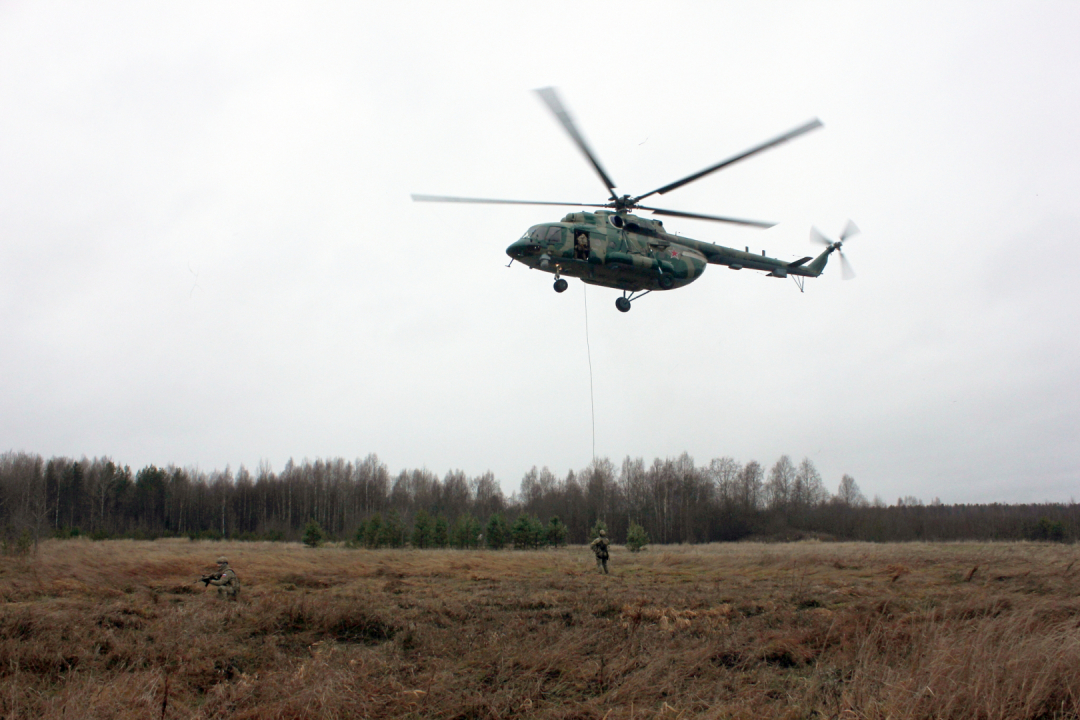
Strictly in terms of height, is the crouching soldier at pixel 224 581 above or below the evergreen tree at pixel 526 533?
above

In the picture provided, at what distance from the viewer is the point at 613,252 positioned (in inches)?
543

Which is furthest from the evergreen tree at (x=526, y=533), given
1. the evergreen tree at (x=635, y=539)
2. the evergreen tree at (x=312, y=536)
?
the evergreen tree at (x=312, y=536)

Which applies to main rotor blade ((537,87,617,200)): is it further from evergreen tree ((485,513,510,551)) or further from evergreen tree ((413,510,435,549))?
evergreen tree ((413,510,435,549))

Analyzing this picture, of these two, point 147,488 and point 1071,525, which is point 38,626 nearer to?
point 1071,525

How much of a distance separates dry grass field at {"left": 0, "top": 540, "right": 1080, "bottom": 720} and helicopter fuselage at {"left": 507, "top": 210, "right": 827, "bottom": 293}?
Result: 7.09m

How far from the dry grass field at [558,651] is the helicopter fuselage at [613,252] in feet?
23.3

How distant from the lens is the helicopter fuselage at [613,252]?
Answer: 1345cm

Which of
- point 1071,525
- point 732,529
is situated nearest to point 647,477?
point 732,529

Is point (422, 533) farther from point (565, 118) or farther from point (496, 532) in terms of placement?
point (565, 118)

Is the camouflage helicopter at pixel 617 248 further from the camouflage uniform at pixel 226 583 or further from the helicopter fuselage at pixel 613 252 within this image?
the camouflage uniform at pixel 226 583

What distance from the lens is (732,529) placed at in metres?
55.4

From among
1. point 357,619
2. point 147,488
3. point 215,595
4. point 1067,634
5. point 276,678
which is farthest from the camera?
point 147,488

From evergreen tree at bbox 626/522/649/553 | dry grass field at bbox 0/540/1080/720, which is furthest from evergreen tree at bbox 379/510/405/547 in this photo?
dry grass field at bbox 0/540/1080/720

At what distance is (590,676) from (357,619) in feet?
15.8
